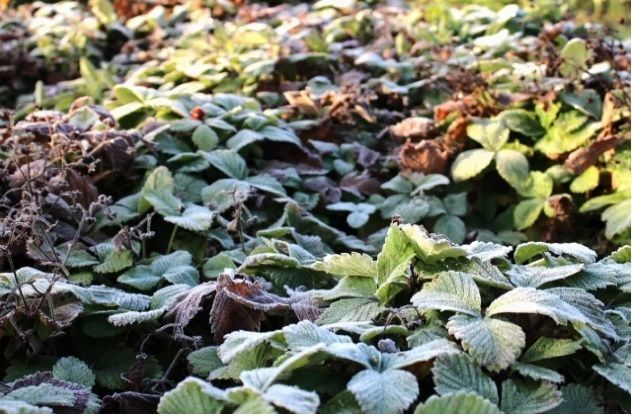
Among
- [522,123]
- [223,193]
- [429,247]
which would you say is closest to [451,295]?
[429,247]

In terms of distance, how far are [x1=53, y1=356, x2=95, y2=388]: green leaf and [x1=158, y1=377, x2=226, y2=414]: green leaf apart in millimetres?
422

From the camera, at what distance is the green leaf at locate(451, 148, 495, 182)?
270 cm

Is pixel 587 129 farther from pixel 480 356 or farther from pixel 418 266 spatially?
pixel 480 356

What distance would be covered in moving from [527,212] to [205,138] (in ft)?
3.74

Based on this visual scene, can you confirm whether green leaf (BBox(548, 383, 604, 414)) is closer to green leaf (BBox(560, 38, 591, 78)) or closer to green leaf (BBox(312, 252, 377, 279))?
green leaf (BBox(312, 252, 377, 279))

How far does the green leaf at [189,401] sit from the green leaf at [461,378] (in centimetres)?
32

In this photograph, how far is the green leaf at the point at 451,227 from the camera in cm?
258

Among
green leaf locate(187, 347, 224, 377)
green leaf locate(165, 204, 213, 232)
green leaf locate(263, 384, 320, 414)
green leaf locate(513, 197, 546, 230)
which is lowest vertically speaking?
green leaf locate(513, 197, 546, 230)

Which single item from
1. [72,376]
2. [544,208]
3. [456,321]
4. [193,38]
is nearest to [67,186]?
[72,376]

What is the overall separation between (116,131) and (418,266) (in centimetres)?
143

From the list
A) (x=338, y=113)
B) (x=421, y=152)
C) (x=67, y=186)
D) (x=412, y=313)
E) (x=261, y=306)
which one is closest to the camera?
(x=412, y=313)

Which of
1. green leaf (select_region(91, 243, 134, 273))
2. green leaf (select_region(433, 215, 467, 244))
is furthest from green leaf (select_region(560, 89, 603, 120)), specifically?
green leaf (select_region(91, 243, 134, 273))

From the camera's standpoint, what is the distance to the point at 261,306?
1541 millimetres

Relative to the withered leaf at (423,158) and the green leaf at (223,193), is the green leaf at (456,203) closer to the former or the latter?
the withered leaf at (423,158)
